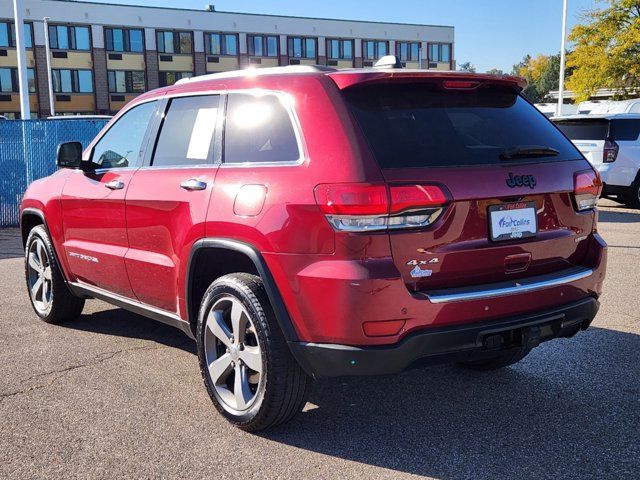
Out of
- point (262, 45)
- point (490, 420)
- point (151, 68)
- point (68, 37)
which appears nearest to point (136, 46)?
point (151, 68)

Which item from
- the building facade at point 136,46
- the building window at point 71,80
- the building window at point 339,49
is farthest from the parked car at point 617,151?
the building window at point 339,49

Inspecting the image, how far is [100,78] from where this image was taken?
48.7 metres

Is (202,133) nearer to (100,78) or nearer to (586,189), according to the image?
(586,189)

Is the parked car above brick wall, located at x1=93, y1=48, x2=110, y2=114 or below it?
below

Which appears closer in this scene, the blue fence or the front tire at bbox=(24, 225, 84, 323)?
the front tire at bbox=(24, 225, 84, 323)

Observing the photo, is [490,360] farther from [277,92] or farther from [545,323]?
[277,92]

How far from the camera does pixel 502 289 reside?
3.22 meters

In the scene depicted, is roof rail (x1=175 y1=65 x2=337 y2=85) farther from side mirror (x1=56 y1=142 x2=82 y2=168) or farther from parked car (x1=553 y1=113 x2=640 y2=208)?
parked car (x1=553 y1=113 x2=640 y2=208)

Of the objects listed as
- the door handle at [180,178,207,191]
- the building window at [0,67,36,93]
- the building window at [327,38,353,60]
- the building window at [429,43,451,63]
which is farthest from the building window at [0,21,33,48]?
the door handle at [180,178,207,191]

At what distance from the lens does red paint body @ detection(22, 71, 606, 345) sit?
9.87ft

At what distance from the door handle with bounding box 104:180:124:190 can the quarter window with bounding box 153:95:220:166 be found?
1.15 feet

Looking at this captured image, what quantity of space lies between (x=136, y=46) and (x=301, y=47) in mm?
12685

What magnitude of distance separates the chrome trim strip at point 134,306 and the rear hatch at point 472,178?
164 cm

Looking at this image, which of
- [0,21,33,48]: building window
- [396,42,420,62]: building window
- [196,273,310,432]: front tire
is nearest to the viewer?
[196,273,310,432]: front tire
